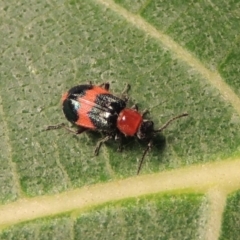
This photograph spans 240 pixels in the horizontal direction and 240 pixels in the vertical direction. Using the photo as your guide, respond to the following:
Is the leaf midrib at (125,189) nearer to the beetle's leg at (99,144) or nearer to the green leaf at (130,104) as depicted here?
the green leaf at (130,104)

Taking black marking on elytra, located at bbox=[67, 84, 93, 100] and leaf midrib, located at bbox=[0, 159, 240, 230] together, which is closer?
leaf midrib, located at bbox=[0, 159, 240, 230]

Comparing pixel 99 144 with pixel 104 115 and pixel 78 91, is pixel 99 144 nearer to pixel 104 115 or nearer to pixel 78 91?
pixel 104 115

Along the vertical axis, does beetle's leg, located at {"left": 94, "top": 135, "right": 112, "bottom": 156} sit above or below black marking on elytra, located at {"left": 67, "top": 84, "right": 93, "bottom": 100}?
below

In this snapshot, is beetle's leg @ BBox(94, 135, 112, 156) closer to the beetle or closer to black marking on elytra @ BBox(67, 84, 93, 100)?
the beetle

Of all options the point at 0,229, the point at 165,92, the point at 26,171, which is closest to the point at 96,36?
the point at 165,92

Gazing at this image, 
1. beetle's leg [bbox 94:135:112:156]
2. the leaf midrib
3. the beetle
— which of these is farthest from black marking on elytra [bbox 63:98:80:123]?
the leaf midrib

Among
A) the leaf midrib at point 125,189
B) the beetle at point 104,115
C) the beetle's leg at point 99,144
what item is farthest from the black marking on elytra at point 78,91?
the leaf midrib at point 125,189
